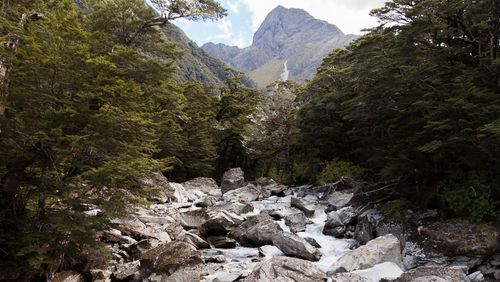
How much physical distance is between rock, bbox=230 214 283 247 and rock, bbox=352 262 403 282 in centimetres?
454

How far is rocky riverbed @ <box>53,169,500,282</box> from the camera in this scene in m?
10.3

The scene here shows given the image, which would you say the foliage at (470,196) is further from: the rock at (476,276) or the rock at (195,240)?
the rock at (195,240)

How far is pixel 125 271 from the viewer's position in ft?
36.1

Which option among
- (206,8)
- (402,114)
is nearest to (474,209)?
(402,114)

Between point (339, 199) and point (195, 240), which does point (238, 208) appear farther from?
point (339, 199)

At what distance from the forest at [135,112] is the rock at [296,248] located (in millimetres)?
5139

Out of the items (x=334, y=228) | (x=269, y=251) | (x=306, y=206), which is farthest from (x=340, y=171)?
(x=269, y=251)

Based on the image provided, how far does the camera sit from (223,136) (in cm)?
3997

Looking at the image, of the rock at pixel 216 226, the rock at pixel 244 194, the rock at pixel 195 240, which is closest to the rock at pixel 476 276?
the rock at pixel 195 240

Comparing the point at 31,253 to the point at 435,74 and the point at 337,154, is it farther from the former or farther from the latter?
the point at 337,154

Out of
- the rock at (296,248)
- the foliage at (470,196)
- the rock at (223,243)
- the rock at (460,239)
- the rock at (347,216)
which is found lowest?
→ the rock at (223,243)

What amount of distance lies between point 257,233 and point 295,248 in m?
2.27

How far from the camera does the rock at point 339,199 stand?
21.3 m

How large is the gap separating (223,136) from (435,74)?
89.6 ft
